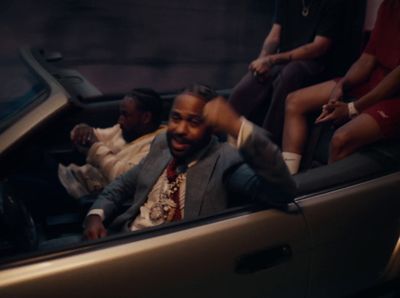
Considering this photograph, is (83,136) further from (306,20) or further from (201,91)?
(306,20)

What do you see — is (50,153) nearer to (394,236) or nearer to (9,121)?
(9,121)

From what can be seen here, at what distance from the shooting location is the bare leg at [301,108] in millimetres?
2816

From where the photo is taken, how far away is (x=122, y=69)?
5.93 m

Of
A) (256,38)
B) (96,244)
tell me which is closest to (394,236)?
(96,244)

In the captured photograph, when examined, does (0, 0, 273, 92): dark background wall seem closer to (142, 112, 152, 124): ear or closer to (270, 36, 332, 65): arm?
(142, 112, 152, 124): ear

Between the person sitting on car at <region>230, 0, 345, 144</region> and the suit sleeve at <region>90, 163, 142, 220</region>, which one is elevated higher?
the person sitting on car at <region>230, 0, 345, 144</region>

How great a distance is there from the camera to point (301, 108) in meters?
2.85

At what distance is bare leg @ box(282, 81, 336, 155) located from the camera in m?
2.82

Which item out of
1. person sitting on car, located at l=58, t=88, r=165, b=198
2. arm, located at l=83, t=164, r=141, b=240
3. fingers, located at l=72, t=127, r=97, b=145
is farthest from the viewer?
fingers, located at l=72, t=127, r=97, b=145

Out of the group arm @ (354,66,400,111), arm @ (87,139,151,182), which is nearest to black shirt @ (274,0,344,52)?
arm @ (354,66,400,111)

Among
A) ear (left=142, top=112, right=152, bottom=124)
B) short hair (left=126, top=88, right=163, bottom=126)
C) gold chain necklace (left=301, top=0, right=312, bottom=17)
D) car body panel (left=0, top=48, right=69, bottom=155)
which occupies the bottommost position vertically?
ear (left=142, top=112, right=152, bottom=124)

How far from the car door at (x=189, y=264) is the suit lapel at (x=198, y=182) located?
203mm

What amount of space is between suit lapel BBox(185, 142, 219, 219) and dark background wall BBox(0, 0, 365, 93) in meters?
3.67

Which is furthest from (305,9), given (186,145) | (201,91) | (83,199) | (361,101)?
(83,199)
